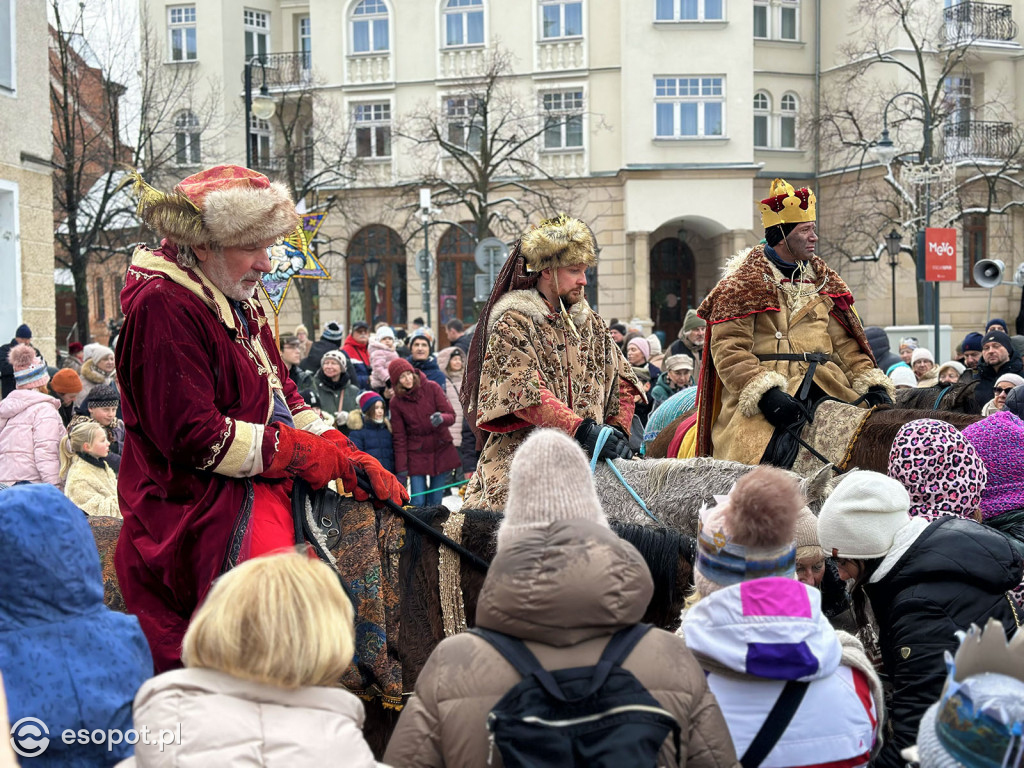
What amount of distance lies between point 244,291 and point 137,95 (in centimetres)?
2103

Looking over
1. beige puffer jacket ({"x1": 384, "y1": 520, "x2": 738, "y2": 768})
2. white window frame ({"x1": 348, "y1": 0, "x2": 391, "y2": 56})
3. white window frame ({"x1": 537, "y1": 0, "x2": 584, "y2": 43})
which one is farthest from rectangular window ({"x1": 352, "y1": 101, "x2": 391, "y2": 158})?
beige puffer jacket ({"x1": 384, "y1": 520, "x2": 738, "y2": 768})

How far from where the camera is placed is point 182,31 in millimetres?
32406

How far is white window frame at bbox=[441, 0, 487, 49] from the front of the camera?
100ft

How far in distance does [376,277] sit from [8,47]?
20911 mm

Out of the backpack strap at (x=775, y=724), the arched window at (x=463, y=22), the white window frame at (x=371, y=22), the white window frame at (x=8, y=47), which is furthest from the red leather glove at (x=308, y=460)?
the white window frame at (x=371, y=22)

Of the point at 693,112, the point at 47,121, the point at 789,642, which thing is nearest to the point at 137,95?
the point at 47,121

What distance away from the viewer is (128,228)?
A: 24.4 meters

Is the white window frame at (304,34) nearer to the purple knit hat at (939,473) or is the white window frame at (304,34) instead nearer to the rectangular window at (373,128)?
the rectangular window at (373,128)

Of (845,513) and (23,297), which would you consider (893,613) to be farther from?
(23,297)

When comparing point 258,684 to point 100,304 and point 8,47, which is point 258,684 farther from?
point 100,304

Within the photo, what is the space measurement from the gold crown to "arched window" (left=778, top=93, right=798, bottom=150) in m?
27.7

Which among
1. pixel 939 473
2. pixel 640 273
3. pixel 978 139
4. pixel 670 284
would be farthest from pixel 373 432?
pixel 978 139

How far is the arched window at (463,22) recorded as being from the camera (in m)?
30.6

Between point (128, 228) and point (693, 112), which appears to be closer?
point (128, 228)
